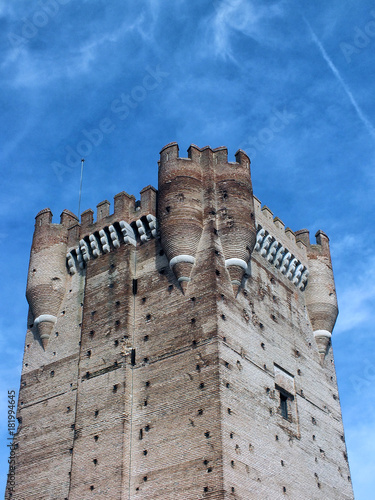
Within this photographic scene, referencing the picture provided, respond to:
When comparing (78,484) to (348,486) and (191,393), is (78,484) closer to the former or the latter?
(191,393)

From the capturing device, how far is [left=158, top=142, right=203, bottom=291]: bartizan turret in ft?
89.2

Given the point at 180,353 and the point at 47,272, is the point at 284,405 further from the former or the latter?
the point at 47,272

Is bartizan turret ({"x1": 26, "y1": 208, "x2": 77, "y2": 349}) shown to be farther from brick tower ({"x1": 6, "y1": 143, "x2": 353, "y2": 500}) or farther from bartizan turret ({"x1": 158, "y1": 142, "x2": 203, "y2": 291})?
bartizan turret ({"x1": 158, "y1": 142, "x2": 203, "y2": 291})

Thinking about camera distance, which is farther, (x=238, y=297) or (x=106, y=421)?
(x=238, y=297)

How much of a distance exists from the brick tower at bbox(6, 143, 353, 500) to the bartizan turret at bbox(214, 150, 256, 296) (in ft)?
0.17

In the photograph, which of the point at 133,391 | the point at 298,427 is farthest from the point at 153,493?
the point at 298,427

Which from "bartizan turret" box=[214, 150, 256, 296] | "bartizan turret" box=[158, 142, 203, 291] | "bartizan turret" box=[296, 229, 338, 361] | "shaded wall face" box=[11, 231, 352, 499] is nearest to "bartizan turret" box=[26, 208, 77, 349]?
"shaded wall face" box=[11, 231, 352, 499]

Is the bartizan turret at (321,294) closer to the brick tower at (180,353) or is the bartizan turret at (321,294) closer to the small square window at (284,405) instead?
the brick tower at (180,353)

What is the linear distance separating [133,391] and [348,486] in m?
9.59

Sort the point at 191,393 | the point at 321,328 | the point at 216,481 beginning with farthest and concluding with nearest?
the point at 321,328, the point at 191,393, the point at 216,481

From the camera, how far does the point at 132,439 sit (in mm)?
25062

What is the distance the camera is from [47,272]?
30.8 m

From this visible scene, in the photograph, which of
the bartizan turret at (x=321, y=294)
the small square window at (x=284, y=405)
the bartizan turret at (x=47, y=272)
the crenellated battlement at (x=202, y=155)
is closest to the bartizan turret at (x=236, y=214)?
the crenellated battlement at (x=202, y=155)

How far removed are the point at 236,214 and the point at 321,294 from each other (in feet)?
21.4
